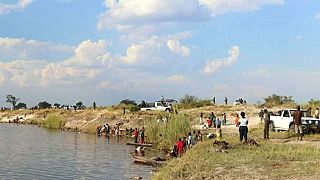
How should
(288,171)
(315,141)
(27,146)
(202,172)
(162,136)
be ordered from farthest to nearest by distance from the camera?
1. (27,146)
2. (162,136)
3. (315,141)
4. (202,172)
5. (288,171)

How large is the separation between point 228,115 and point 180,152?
1240 inches

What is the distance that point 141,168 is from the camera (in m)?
34.9

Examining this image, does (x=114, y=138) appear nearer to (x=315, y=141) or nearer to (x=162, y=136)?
(x=162, y=136)

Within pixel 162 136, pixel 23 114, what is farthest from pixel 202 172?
pixel 23 114

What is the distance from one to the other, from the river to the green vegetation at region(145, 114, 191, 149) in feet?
8.50

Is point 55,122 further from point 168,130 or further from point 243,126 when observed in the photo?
point 243,126

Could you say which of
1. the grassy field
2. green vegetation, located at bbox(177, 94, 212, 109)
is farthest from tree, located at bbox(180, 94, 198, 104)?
the grassy field

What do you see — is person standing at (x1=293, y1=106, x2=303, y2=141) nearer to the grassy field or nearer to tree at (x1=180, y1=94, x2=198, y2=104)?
the grassy field

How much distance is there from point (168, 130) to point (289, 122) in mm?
11797

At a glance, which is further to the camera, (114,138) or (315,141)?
(114,138)

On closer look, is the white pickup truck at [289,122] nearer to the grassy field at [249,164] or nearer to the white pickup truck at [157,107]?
the grassy field at [249,164]

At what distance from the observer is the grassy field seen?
19.6m

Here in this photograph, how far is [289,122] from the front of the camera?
36812mm

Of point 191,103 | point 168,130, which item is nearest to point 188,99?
point 191,103
